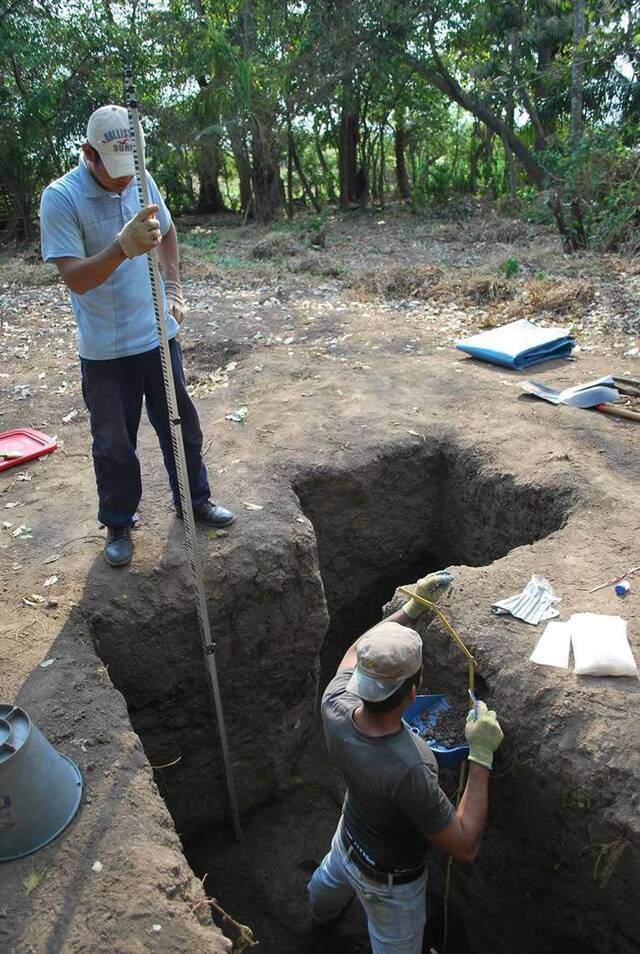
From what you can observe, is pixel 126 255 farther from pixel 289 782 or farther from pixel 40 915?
pixel 289 782

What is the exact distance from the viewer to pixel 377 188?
60.8 ft

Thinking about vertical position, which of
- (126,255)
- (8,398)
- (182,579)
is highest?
(126,255)

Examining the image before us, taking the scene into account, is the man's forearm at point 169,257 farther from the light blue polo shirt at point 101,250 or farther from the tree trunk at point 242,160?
the tree trunk at point 242,160

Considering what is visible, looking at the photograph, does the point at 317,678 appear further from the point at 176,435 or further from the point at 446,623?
the point at 176,435

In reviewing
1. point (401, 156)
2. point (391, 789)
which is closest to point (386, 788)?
point (391, 789)

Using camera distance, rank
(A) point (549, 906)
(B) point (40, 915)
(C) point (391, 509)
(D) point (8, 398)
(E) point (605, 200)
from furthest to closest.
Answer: (E) point (605, 200) → (D) point (8, 398) → (C) point (391, 509) → (A) point (549, 906) → (B) point (40, 915)

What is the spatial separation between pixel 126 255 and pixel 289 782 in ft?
11.1

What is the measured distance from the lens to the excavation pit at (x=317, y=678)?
10.2 ft

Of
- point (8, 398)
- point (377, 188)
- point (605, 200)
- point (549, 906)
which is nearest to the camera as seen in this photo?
point (549, 906)

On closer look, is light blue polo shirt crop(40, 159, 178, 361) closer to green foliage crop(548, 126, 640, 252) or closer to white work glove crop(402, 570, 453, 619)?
white work glove crop(402, 570, 453, 619)

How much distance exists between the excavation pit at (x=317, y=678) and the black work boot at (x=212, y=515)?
5.9 inches

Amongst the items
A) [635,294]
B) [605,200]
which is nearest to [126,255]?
[635,294]

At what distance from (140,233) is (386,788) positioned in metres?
2.22

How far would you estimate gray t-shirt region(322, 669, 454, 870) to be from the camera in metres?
2.42
